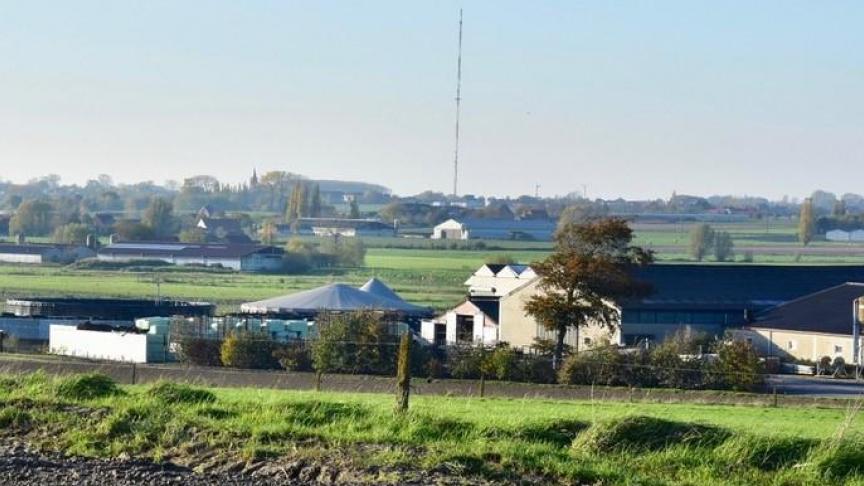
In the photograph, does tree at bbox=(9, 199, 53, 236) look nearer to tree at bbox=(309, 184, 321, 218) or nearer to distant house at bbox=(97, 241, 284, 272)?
distant house at bbox=(97, 241, 284, 272)

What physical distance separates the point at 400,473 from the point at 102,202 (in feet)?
583

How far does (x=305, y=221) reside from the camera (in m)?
134

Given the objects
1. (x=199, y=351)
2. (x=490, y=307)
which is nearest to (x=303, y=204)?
(x=490, y=307)

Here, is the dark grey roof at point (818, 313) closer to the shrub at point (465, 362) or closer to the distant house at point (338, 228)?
the shrub at point (465, 362)

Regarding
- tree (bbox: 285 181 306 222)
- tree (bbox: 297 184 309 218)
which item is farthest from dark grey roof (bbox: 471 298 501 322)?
tree (bbox: 297 184 309 218)

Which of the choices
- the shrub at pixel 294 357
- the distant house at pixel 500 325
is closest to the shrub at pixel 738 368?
the distant house at pixel 500 325

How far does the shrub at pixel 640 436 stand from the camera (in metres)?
12.6

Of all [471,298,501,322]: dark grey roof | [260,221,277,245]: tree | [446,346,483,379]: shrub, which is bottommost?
[446,346,483,379]: shrub

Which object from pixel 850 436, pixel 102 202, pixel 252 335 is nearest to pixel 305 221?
pixel 102 202

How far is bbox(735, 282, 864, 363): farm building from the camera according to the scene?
40.0 metres

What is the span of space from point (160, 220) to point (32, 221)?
372 inches

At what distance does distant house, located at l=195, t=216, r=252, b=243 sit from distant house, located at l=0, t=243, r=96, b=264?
14798 millimetres

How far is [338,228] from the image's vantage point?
4865 inches

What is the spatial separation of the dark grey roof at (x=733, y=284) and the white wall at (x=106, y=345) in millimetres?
11564
